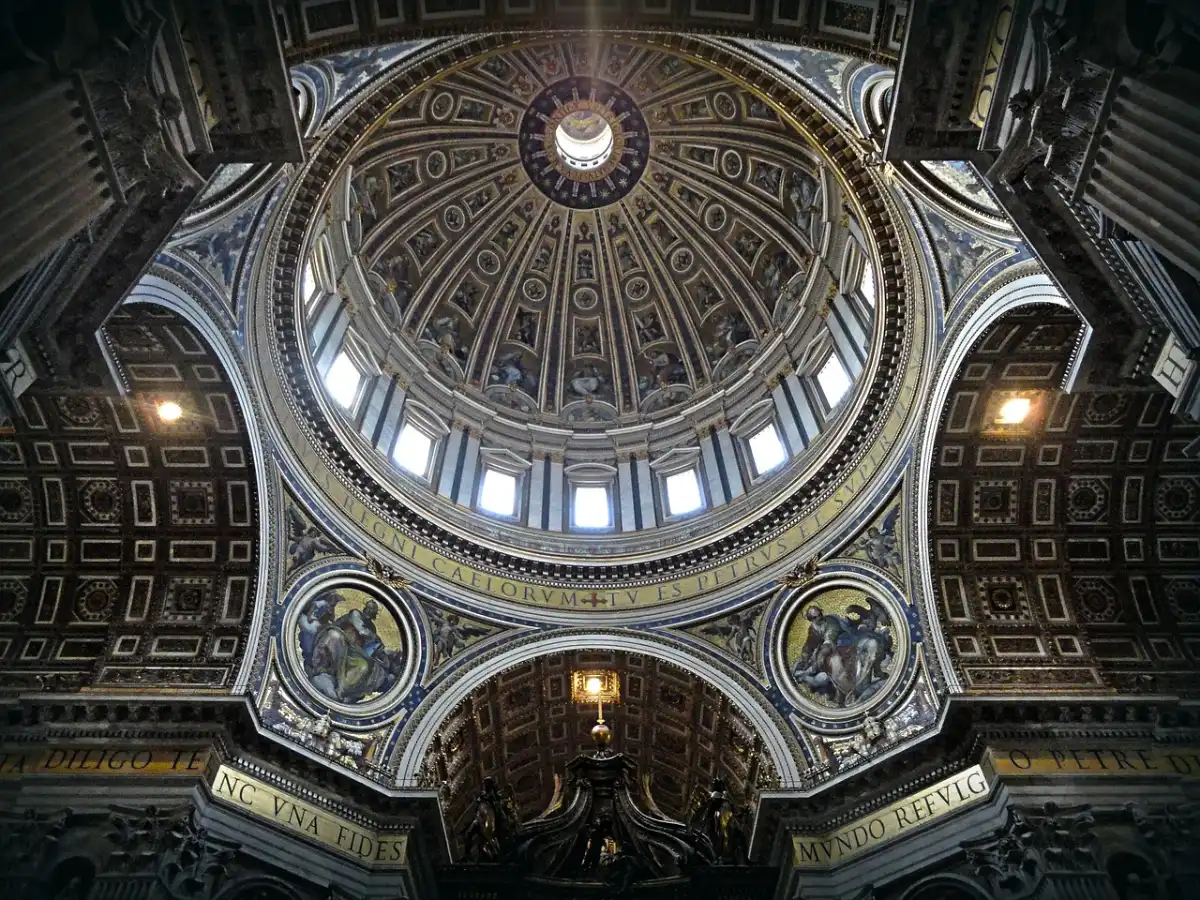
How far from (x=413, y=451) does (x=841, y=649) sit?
12.0m

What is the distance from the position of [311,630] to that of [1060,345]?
15460 mm

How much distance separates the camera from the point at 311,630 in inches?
779

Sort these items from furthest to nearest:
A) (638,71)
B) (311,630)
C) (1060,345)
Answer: (638,71) → (311,630) → (1060,345)

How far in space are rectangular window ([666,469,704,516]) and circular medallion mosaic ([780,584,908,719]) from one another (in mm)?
5480

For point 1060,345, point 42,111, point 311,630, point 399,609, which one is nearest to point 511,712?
point 399,609

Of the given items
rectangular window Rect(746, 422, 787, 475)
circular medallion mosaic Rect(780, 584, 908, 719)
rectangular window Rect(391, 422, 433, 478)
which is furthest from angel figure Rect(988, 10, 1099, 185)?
rectangular window Rect(391, 422, 433, 478)

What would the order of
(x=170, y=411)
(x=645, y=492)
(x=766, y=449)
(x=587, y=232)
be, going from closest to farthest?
1. (x=170, y=411)
2. (x=766, y=449)
3. (x=645, y=492)
4. (x=587, y=232)

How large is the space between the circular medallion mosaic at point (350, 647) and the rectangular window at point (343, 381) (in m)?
5.22

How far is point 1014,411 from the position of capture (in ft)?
60.8

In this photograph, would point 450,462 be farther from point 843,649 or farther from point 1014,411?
point 1014,411

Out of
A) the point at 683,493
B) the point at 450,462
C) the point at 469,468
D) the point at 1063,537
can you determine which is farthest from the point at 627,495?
the point at 1063,537

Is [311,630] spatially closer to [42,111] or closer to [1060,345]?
[42,111]

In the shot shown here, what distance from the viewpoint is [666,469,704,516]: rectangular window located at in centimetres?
2608

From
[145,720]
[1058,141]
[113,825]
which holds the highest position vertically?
[1058,141]
